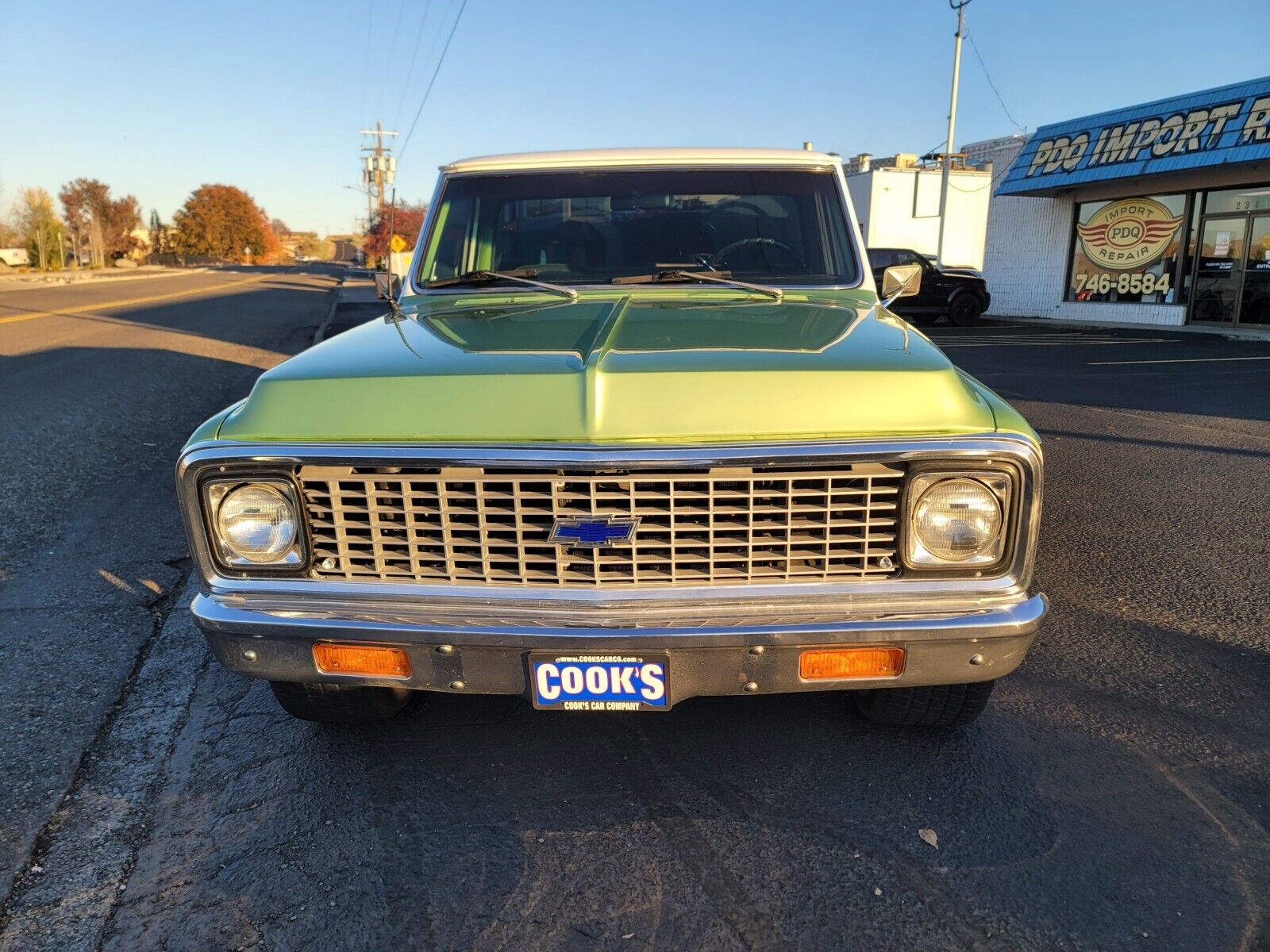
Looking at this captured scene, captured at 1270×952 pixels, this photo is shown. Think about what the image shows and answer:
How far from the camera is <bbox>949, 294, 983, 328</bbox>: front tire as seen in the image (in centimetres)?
1881

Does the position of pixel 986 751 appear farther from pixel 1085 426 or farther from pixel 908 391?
pixel 1085 426

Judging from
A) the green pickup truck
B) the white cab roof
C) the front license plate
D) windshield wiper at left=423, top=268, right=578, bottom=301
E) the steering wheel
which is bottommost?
the front license plate

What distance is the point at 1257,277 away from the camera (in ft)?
52.6

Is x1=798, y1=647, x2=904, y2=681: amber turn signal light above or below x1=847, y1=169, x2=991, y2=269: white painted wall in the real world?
below

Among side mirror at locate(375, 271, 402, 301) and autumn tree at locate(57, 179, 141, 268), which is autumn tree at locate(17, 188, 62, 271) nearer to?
autumn tree at locate(57, 179, 141, 268)

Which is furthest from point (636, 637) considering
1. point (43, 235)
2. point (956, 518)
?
point (43, 235)

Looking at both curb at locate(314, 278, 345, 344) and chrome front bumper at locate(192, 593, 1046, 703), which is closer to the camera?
chrome front bumper at locate(192, 593, 1046, 703)

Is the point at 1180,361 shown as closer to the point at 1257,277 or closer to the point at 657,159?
the point at 1257,277

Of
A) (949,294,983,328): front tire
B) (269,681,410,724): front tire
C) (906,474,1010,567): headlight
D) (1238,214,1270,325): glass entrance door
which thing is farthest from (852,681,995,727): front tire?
(949,294,983,328): front tire

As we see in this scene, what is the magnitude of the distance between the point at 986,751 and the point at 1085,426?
5.74 meters

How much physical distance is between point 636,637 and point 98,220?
4067 inches

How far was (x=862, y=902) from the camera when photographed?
2.11 m

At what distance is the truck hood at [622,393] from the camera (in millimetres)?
2105

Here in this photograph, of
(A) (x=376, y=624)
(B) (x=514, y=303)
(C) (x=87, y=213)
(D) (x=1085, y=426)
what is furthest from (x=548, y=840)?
(C) (x=87, y=213)
